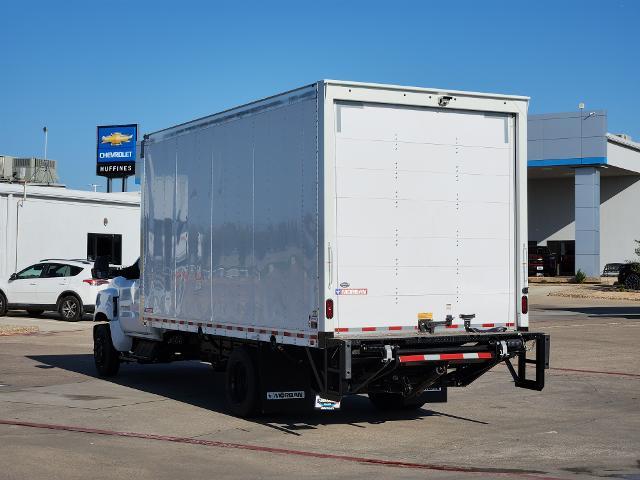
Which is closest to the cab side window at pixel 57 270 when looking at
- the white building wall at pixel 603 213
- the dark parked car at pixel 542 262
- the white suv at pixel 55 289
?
the white suv at pixel 55 289

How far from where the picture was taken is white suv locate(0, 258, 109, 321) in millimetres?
28328

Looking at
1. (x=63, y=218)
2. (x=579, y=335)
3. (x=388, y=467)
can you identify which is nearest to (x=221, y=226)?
(x=388, y=467)

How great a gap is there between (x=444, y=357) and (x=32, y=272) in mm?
20990

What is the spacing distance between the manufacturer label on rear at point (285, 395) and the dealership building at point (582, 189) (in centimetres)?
4663

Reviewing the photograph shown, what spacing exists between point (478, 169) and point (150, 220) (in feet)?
17.5

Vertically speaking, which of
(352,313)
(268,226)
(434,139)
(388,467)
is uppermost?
(434,139)

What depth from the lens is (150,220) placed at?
579 inches

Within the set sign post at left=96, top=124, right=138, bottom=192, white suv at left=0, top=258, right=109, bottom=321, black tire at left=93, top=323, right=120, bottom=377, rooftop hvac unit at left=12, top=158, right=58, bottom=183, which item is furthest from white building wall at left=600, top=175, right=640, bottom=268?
black tire at left=93, top=323, right=120, bottom=377

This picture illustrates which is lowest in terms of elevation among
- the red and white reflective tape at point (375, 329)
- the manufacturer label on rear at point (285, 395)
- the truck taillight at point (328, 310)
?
the manufacturer label on rear at point (285, 395)

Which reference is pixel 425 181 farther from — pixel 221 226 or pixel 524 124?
pixel 221 226

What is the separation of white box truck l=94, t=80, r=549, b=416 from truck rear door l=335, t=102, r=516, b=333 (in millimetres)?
17

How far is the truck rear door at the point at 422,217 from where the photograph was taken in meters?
10.7

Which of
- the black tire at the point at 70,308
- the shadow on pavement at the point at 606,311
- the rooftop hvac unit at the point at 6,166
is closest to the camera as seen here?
the black tire at the point at 70,308

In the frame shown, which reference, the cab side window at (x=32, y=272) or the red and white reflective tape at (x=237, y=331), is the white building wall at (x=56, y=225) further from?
the red and white reflective tape at (x=237, y=331)
